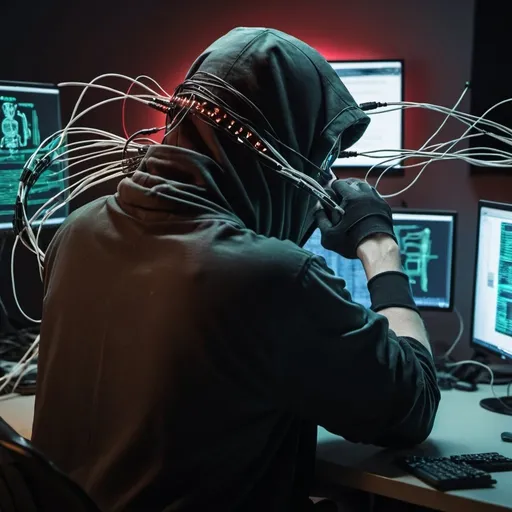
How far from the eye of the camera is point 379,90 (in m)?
2.46

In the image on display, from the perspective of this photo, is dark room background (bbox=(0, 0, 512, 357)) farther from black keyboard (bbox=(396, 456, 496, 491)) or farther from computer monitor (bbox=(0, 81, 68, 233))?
black keyboard (bbox=(396, 456, 496, 491))

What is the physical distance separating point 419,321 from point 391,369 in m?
0.25

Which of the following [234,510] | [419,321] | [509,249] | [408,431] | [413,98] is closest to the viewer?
[234,510]

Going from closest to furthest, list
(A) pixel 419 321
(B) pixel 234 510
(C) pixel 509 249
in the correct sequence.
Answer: (B) pixel 234 510 < (A) pixel 419 321 < (C) pixel 509 249

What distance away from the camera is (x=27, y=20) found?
2.76 meters

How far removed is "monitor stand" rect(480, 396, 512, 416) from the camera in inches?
74.1

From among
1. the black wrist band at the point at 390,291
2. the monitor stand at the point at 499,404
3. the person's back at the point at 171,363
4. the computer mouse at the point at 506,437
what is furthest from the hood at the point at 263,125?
the monitor stand at the point at 499,404

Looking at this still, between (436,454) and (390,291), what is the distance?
1.18 feet

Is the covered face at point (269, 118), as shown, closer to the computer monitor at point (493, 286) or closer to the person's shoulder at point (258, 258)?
the person's shoulder at point (258, 258)

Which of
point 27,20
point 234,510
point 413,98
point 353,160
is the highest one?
point 27,20

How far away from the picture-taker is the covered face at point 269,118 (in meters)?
1.29

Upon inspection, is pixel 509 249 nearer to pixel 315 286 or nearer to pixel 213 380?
pixel 315 286

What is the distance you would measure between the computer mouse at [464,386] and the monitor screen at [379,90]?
0.72 metres

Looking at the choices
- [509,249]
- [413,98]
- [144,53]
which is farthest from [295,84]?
[144,53]
